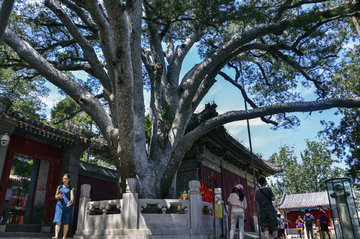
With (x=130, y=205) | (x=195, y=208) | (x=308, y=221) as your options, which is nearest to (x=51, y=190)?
(x=130, y=205)

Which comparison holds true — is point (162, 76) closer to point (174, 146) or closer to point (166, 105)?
point (166, 105)

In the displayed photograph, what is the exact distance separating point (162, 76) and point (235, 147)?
5.47 m

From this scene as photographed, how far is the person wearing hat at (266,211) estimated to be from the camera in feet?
17.5

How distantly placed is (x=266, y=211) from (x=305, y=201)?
72.8 feet

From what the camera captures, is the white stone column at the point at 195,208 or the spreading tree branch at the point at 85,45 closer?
the white stone column at the point at 195,208

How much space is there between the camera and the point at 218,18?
7398 mm

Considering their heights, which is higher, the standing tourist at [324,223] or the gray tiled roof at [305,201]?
the gray tiled roof at [305,201]

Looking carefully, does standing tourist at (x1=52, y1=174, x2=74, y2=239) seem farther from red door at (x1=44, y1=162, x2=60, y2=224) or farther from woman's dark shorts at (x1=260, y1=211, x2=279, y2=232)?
red door at (x1=44, y1=162, x2=60, y2=224)

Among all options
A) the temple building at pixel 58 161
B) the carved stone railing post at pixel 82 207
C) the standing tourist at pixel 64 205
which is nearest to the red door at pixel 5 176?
the temple building at pixel 58 161

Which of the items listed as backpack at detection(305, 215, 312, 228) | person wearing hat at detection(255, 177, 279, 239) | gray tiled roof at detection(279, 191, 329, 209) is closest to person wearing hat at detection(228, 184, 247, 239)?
person wearing hat at detection(255, 177, 279, 239)

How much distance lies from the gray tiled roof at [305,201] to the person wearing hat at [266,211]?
20.9m

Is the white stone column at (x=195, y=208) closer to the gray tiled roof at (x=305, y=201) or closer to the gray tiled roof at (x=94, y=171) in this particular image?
the gray tiled roof at (x=94, y=171)

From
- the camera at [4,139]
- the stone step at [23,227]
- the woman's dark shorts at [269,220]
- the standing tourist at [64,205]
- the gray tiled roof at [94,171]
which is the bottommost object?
the stone step at [23,227]

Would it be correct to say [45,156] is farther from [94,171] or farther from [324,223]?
[324,223]
